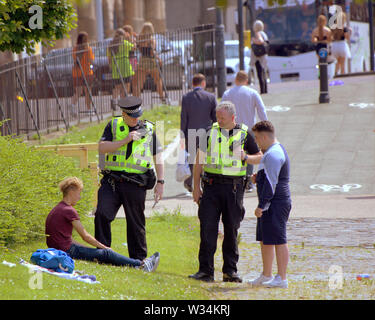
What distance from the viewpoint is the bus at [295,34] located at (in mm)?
27594

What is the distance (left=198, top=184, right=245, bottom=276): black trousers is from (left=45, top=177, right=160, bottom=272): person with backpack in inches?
22.6

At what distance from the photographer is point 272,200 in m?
7.68

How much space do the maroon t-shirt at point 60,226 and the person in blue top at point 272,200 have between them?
1.90 metres

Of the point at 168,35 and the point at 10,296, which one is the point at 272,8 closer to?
the point at 168,35

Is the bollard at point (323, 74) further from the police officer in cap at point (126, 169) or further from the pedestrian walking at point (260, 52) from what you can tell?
the police officer in cap at point (126, 169)

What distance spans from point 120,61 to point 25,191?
11.7 meters

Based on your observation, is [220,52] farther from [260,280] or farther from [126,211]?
[260,280]

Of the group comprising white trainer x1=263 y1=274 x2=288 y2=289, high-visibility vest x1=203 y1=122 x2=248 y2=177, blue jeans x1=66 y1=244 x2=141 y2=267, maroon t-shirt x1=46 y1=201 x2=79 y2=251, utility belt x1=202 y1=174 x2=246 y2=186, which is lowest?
white trainer x1=263 y1=274 x2=288 y2=289

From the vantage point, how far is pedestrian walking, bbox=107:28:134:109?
19766 millimetres

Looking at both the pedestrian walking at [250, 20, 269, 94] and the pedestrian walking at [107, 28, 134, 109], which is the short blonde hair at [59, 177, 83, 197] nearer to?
the pedestrian walking at [107, 28, 134, 109]

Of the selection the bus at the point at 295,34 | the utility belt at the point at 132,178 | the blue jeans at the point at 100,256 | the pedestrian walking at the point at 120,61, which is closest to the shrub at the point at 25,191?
the blue jeans at the point at 100,256

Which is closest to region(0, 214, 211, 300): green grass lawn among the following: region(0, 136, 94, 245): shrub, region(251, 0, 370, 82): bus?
region(0, 136, 94, 245): shrub
